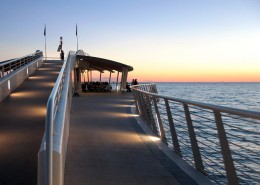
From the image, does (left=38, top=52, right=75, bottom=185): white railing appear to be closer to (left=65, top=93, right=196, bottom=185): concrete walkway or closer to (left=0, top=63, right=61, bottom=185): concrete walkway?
(left=65, top=93, right=196, bottom=185): concrete walkway

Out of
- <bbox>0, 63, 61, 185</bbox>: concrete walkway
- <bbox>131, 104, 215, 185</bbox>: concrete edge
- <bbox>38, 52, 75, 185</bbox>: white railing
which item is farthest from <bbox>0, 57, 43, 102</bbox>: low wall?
<bbox>38, 52, 75, 185</bbox>: white railing

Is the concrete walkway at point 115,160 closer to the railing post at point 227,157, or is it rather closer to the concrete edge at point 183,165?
the concrete edge at point 183,165

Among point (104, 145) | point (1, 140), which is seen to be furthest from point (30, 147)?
point (104, 145)

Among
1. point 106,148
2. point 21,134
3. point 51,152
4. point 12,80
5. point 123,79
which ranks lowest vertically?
point 106,148

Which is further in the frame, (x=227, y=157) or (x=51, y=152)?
(x=227, y=157)

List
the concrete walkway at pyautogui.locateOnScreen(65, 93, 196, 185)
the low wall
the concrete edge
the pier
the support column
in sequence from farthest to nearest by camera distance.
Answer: the support column
the low wall
the concrete walkway at pyautogui.locateOnScreen(65, 93, 196, 185)
the concrete edge
the pier

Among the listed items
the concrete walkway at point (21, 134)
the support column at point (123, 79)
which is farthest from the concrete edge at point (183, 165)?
the support column at point (123, 79)

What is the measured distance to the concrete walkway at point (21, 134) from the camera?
533 centimetres

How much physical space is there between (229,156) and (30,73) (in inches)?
696

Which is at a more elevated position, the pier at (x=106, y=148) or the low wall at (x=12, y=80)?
the low wall at (x=12, y=80)

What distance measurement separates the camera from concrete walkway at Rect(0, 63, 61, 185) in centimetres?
533

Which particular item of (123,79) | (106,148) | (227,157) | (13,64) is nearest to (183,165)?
(227,157)

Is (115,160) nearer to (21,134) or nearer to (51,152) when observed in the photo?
(21,134)

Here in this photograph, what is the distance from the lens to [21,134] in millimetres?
7645
